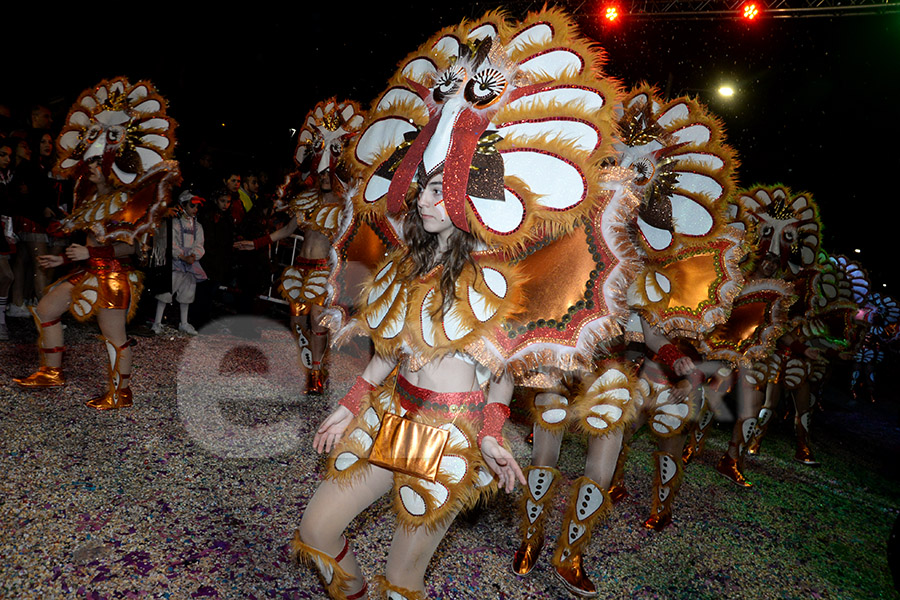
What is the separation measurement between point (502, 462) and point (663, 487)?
2514mm

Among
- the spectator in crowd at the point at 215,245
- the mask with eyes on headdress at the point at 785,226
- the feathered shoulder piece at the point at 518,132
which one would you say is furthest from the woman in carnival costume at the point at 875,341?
the feathered shoulder piece at the point at 518,132

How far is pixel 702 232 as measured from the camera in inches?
113

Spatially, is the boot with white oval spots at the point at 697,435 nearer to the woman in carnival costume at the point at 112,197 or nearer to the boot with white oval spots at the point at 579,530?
the boot with white oval spots at the point at 579,530

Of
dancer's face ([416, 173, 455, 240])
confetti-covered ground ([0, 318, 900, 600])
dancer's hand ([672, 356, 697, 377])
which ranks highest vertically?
dancer's face ([416, 173, 455, 240])

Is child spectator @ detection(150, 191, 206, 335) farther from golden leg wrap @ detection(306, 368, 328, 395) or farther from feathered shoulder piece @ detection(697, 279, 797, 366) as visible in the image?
feathered shoulder piece @ detection(697, 279, 797, 366)

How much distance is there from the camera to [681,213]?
2865 millimetres

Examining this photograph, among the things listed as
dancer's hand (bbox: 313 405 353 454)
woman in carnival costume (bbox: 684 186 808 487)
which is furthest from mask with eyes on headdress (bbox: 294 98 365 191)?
dancer's hand (bbox: 313 405 353 454)

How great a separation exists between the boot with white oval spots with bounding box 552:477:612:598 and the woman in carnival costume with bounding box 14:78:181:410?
323cm

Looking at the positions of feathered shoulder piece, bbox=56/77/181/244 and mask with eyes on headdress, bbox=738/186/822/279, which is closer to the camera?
feathered shoulder piece, bbox=56/77/181/244

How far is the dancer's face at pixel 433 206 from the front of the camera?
171cm

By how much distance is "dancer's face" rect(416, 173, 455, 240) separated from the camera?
67.4 inches

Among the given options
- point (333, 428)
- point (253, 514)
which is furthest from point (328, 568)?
point (253, 514)

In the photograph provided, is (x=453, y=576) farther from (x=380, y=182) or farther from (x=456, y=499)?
(x=380, y=182)

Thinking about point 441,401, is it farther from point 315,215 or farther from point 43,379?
point 43,379
